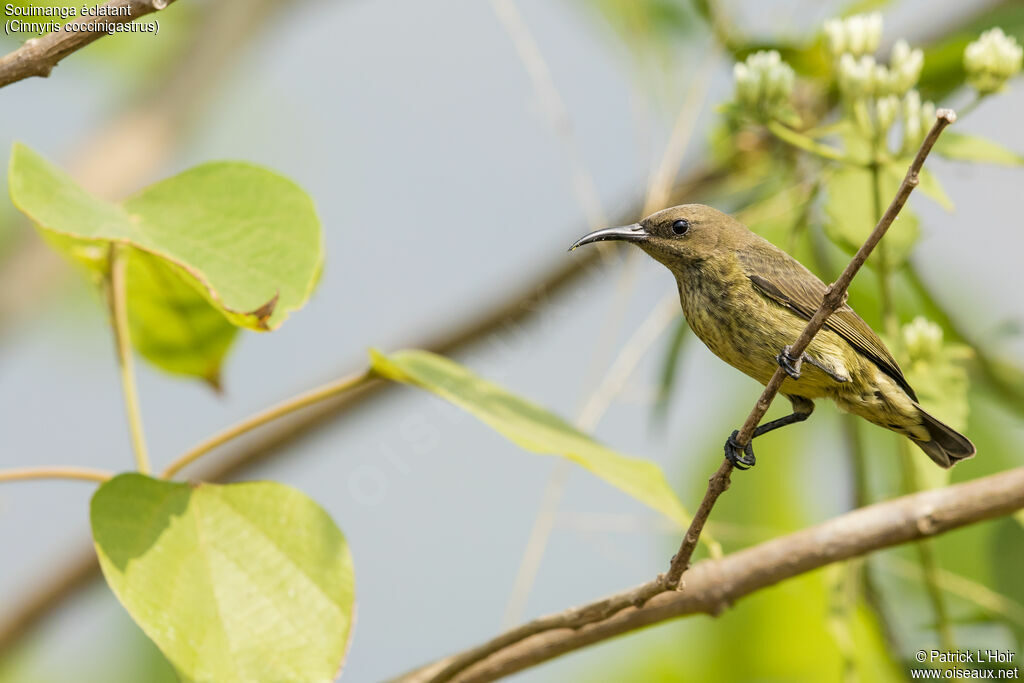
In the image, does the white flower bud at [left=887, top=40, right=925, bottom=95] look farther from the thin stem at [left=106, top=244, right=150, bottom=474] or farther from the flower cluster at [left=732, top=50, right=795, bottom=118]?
the thin stem at [left=106, top=244, right=150, bottom=474]

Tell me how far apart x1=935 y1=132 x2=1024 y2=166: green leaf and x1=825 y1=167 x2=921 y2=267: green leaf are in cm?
13

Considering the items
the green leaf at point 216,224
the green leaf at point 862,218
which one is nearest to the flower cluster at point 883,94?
the green leaf at point 862,218

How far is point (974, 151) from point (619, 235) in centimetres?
76

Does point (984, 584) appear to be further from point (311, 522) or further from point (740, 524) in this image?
point (311, 522)

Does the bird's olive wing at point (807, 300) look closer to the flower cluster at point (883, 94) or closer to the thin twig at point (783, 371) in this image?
the flower cluster at point (883, 94)

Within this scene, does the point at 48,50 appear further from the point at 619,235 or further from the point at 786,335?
the point at 786,335

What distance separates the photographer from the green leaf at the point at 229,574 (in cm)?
172

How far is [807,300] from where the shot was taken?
2240 millimetres

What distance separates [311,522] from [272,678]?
283 mm

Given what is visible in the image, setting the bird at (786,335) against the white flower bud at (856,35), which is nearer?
the bird at (786,335)

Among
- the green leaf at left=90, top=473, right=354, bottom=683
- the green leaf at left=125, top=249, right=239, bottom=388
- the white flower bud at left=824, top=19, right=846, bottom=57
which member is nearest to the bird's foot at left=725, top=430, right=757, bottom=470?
the green leaf at left=90, top=473, right=354, bottom=683

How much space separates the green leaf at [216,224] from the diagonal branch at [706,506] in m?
0.67

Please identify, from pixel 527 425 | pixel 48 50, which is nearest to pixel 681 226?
pixel 527 425

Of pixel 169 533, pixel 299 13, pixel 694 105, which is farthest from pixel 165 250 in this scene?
pixel 299 13
